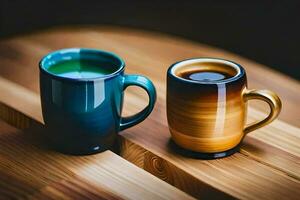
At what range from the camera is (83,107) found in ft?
2.23

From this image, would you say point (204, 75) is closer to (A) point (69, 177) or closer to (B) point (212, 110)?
(B) point (212, 110)

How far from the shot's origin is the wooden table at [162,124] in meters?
0.67

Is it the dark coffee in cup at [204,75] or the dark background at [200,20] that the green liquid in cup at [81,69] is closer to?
the dark coffee in cup at [204,75]

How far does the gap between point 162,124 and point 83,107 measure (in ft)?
0.52

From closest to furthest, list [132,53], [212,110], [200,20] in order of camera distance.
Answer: [212,110] → [132,53] → [200,20]

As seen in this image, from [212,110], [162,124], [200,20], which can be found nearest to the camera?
[212,110]

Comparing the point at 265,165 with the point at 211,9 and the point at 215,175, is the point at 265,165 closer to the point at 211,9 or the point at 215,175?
the point at 215,175

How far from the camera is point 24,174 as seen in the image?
0.68 metres

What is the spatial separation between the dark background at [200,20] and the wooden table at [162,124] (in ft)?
2.19

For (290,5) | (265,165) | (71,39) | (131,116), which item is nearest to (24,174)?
(131,116)

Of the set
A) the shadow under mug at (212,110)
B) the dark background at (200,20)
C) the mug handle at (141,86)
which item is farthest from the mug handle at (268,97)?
the dark background at (200,20)

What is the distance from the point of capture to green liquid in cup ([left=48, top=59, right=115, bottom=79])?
744mm

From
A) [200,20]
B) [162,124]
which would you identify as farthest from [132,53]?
[200,20]

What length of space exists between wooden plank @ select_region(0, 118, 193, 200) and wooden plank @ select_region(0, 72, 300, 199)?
32 mm
